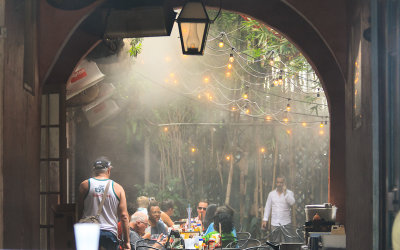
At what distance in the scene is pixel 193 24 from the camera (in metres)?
6.25

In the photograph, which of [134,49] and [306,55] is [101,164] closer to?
[306,55]

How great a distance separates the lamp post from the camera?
20.4 ft

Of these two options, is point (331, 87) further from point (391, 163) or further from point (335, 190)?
point (391, 163)

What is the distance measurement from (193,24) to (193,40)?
158 millimetres

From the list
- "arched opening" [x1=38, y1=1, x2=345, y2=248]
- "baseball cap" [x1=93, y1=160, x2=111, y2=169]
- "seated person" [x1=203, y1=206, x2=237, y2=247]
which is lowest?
"seated person" [x1=203, y1=206, x2=237, y2=247]

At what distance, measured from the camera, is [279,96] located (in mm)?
17094

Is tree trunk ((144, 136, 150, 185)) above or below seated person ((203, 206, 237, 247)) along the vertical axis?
above

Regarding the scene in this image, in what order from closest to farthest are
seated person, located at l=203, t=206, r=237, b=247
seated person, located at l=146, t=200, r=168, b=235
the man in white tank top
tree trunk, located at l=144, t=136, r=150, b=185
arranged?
the man in white tank top, seated person, located at l=203, t=206, r=237, b=247, seated person, located at l=146, t=200, r=168, b=235, tree trunk, located at l=144, t=136, r=150, b=185

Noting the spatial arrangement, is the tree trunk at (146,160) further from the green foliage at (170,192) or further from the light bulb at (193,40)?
the light bulb at (193,40)

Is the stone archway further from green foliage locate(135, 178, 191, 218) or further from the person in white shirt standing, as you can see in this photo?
green foliage locate(135, 178, 191, 218)

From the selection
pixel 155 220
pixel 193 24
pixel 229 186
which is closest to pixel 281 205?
pixel 229 186

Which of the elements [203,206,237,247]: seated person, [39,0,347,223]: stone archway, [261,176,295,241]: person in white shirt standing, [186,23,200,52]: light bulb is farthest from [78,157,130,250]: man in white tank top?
[261,176,295,241]: person in white shirt standing

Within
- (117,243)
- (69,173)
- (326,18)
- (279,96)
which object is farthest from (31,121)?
(279,96)

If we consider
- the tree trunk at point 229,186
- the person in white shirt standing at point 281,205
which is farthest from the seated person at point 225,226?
the tree trunk at point 229,186
